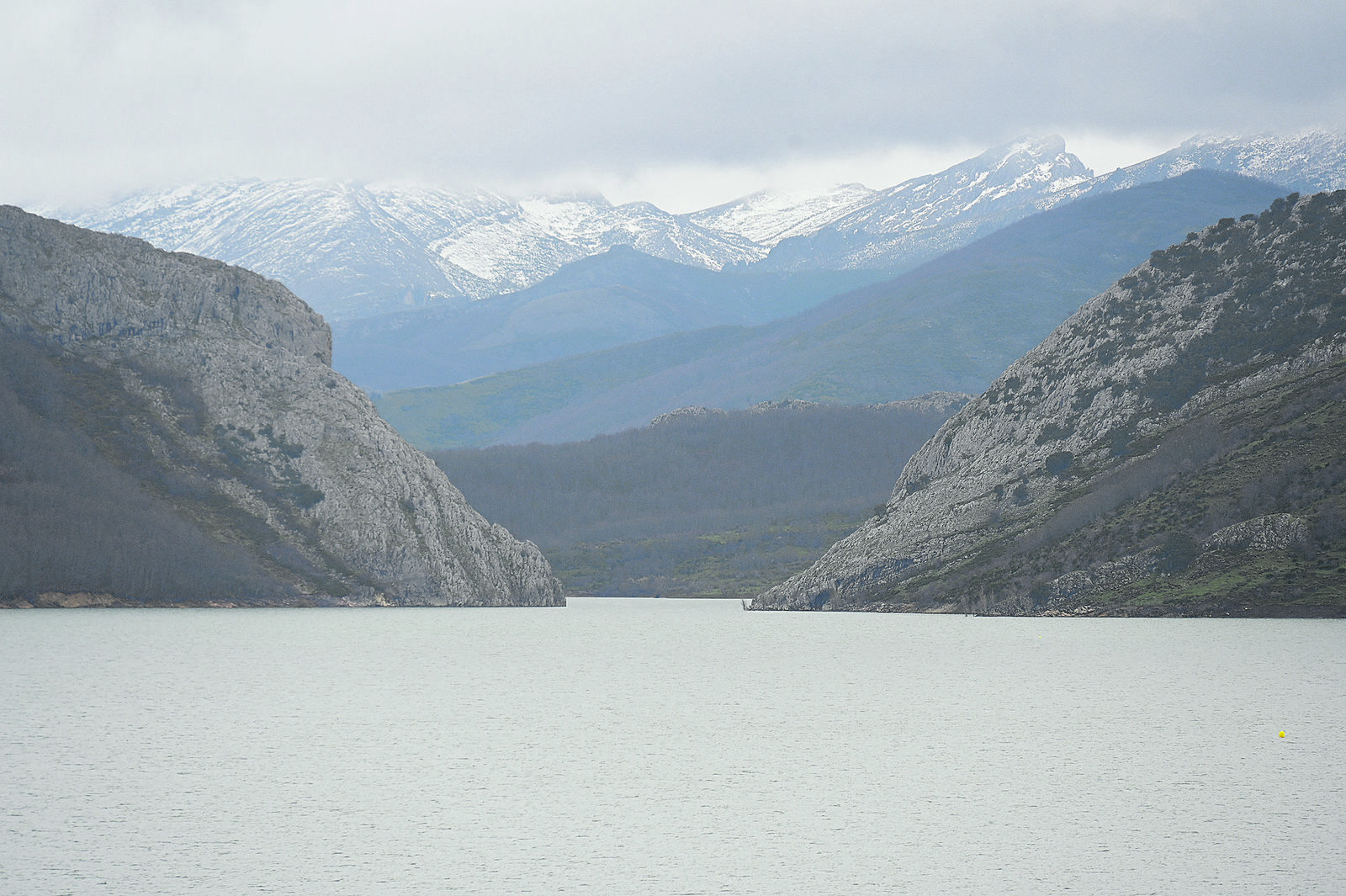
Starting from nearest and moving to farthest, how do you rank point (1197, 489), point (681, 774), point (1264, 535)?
point (681, 774), point (1264, 535), point (1197, 489)

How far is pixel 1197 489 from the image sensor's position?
506 ft

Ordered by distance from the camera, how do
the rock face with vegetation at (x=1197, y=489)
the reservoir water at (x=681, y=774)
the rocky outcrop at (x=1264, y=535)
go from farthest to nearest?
the rock face with vegetation at (x=1197, y=489), the rocky outcrop at (x=1264, y=535), the reservoir water at (x=681, y=774)

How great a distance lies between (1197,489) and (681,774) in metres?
118

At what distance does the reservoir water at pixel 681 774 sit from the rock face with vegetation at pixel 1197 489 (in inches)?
1241

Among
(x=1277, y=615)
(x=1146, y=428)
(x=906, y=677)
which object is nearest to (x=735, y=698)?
(x=906, y=677)

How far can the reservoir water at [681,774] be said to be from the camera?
38.8 meters

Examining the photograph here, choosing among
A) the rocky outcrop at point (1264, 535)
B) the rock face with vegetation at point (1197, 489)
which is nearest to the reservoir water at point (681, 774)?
the rocky outcrop at point (1264, 535)

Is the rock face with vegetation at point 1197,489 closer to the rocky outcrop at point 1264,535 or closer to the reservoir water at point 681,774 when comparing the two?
the rocky outcrop at point 1264,535

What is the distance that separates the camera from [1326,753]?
5631 centimetres

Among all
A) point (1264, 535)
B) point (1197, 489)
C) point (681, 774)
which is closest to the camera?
point (681, 774)

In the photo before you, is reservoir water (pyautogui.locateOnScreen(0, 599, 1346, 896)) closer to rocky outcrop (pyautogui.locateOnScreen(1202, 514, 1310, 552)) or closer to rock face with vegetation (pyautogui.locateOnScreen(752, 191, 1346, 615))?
rocky outcrop (pyautogui.locateOnScreen(1202, 514, 1310, 552))

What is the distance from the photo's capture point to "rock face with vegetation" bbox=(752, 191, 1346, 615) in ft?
454

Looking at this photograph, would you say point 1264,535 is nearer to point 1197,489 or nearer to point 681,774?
point 1197,489

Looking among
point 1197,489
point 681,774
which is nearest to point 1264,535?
point 1197,489
